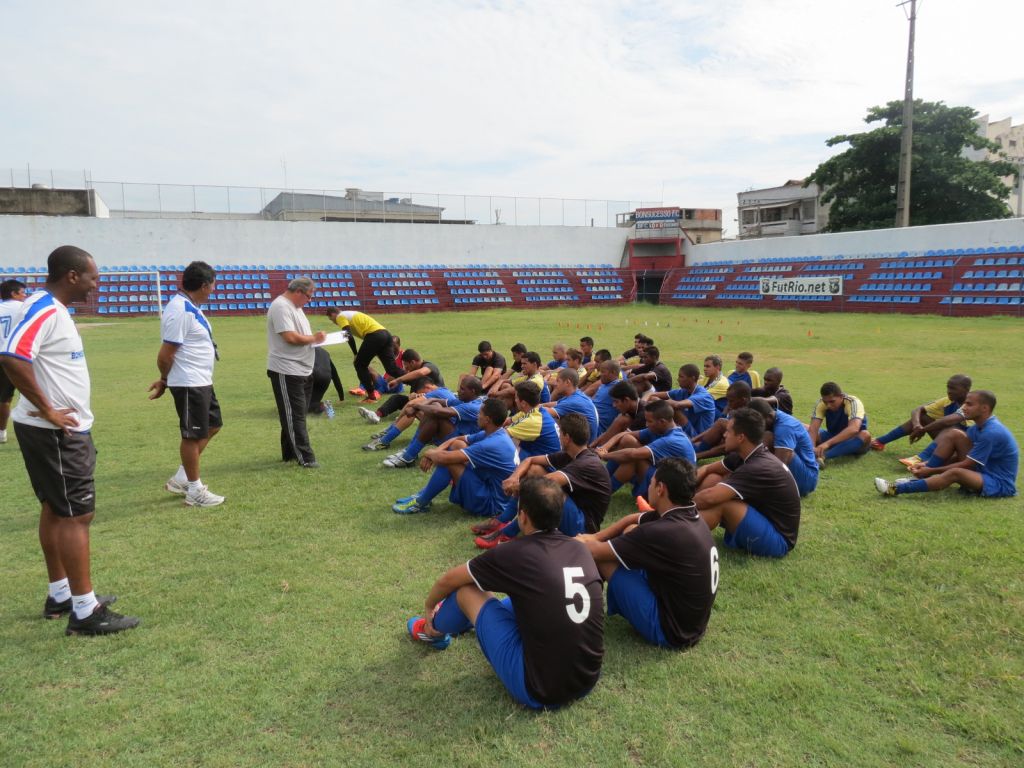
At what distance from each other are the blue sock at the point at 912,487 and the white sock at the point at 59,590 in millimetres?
6367

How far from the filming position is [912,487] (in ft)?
19.5

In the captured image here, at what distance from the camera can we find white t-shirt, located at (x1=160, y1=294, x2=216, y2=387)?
5.71 m

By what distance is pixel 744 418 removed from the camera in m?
4.73

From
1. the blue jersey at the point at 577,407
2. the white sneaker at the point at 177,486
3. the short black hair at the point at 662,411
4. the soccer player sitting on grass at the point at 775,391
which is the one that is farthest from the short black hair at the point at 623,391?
the white sneaker at the point at 177,486

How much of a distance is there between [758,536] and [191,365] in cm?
476

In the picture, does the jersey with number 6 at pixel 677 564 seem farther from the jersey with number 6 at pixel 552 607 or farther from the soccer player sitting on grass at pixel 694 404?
the soccer player sitting on grass at pixel 694 404

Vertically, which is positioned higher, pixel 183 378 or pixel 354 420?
pixel 183 378

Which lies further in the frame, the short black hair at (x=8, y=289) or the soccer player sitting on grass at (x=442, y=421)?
the short black hair at (x=8, y=289)

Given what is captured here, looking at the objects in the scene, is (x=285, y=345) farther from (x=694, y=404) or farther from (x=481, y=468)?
(x=694, y=404)

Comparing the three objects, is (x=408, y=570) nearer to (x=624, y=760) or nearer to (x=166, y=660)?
(x=166, y=660)

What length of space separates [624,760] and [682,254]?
3820cm

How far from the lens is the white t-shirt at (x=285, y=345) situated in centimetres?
704

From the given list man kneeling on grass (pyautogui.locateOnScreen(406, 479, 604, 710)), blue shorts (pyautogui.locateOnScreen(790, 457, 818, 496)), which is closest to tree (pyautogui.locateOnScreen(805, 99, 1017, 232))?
blue shorts (pyautogui.locateOnScreen(790, 457, 818, 496))

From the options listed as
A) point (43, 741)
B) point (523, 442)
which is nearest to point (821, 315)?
point (523, 442)
